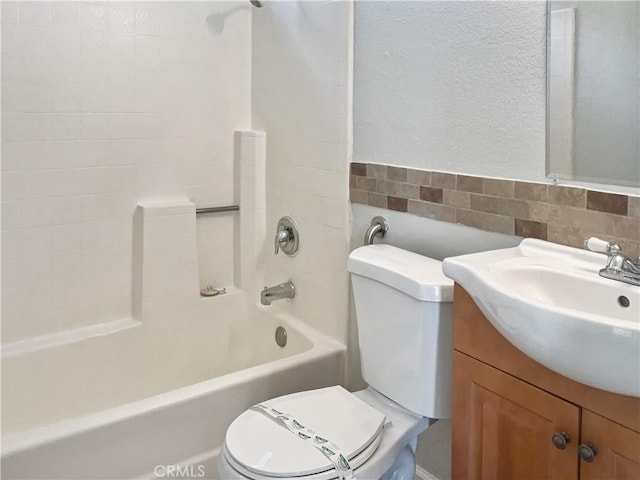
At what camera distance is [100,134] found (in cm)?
227

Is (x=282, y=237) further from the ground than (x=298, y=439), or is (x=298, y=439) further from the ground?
(x=282, y=237)

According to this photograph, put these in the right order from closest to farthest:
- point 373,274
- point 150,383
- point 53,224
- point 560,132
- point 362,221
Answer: point 560,132, point 373,274, point 362,221, point 53,224, point 150,383

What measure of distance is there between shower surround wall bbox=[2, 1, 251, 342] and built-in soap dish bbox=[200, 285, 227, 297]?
0.06m

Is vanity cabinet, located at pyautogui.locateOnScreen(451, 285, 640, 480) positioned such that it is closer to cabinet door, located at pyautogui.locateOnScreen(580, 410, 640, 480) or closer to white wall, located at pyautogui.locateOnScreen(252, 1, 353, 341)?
cabinet door, located at pyautogui.locateOnScreen(580, 410, 640, 480)

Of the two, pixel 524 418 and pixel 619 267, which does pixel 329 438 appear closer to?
pixel 524 418

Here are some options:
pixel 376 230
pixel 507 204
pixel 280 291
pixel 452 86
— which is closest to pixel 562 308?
pixel 507 204

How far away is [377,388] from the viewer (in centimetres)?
172

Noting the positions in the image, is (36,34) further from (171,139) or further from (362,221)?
(362,221)

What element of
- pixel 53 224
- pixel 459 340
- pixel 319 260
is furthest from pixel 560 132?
pixel 53 224

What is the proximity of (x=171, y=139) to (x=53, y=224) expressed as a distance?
59cm

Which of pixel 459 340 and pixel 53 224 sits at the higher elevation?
pixel 53 224

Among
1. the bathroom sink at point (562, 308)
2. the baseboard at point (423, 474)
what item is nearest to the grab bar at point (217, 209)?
the baseboard at point (423, 474)

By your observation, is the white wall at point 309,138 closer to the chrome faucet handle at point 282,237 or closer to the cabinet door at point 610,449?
the chrome faucet handle at point 282,237

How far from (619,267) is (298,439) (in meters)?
0.86
